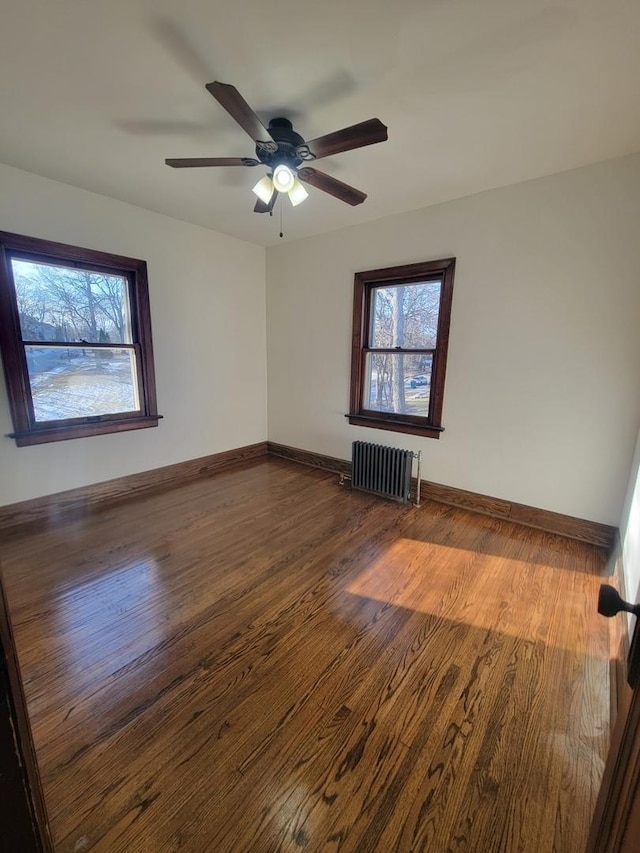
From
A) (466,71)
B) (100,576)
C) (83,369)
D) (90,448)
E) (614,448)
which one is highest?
(466,71)

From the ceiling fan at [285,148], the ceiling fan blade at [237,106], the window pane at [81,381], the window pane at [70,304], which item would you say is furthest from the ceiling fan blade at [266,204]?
the window pane at [81,381]

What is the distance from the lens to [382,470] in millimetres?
3508

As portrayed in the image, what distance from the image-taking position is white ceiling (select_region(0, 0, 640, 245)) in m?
1.40

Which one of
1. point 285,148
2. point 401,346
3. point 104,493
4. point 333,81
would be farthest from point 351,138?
point 104,493

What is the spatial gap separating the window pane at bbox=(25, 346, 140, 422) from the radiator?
2313 millimetres

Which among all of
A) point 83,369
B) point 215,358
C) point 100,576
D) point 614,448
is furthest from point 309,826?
point 215,358

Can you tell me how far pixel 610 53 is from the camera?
60.8 inches

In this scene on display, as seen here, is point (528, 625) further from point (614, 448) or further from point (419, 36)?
point (419, 36)

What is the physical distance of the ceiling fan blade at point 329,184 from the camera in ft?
7.02

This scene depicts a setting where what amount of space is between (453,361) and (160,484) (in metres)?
3.17

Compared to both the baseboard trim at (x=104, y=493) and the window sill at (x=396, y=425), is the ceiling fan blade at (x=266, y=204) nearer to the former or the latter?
the window sill at (x=396, y=425)

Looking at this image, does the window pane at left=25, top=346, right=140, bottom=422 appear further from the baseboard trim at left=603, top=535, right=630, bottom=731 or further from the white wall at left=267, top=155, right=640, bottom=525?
the baseboard trim at left=603, top=535, right=630, bottom=731

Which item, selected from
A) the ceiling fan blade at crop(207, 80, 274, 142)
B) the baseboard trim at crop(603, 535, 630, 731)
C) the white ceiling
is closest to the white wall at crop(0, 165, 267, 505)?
the white ceiling

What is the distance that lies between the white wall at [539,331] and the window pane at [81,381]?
8.00 feet
